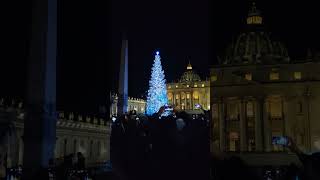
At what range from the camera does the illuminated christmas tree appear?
6494 cm

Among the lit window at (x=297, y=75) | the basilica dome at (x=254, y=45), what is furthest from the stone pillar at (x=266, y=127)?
the basilica dome at (x=254, y=45)

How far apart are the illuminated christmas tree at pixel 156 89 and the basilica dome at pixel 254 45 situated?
17.6 m

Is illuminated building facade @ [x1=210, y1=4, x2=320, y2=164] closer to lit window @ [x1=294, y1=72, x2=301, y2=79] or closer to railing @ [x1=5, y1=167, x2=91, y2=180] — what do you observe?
lit window @ [x1=294, y1=72, x2=301, y2=79]

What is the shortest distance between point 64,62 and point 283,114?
121 ft

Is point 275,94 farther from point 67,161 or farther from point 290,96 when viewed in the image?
point 67,161

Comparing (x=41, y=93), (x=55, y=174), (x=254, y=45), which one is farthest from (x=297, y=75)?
(x=55, y=174)

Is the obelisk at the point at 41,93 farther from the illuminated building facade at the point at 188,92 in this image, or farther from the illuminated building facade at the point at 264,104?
the illuminated building facade at the point at 188,92

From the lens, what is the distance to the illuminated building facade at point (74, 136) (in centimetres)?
3095

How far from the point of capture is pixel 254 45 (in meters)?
85.2

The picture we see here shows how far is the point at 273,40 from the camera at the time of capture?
85.2 metres

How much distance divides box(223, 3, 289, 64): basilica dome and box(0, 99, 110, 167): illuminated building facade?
122ft

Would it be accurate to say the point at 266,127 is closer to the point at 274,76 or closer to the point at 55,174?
the point at 274,76

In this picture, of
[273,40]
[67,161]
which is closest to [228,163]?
[67,161]

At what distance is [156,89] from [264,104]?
15.1m
